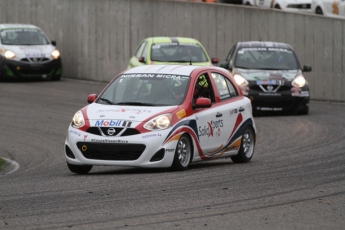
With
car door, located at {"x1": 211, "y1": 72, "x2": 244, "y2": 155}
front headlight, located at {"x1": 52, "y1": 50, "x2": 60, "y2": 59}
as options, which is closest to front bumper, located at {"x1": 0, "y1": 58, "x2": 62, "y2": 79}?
front headlight, located at {"x1": 52, "y1": 50, "x2": 60, "y2": 59}

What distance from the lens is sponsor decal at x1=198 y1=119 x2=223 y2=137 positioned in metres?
14.3

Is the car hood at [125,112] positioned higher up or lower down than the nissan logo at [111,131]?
higher up

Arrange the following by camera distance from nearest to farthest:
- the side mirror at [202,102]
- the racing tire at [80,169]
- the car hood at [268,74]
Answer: the racing tire at [80,169] → the side mirror at [202,102] → the car hood at [268,74]

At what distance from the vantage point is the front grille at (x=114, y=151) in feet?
43.6

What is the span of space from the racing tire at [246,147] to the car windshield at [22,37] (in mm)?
17518

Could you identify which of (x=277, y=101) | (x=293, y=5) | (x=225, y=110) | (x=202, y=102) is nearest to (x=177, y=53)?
(x=277, y=101)

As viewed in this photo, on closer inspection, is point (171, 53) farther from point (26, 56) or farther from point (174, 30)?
point (26, 56)

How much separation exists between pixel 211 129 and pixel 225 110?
1.73 ft

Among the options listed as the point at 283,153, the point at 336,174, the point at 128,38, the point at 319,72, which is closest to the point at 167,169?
the point at 336,174

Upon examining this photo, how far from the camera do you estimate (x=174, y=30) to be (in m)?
32.9

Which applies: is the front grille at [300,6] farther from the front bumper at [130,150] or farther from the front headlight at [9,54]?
the front bumper at [130,150]

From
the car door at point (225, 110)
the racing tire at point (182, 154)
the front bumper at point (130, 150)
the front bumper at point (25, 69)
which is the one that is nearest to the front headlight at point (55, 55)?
the front bumper at point (25, 69)

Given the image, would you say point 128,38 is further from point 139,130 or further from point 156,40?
point 139,130

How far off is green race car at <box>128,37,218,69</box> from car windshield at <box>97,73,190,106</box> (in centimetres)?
1127
